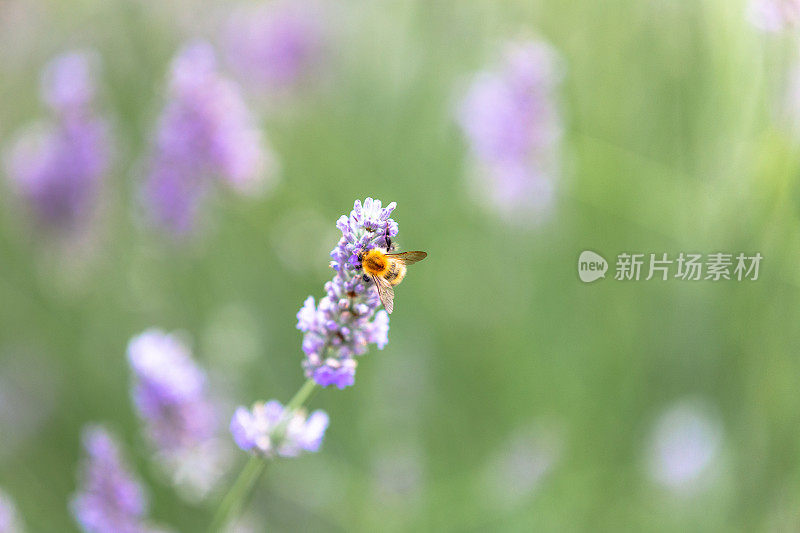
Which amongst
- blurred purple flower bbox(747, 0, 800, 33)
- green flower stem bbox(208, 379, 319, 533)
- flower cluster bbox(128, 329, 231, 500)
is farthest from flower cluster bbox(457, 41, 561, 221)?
green flower stem bbox(208, 379, 319, 533)

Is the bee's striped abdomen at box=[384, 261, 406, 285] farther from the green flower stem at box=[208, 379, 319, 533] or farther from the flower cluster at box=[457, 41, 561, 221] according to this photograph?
the flower cluster at box=[457, 41, 561, 221]

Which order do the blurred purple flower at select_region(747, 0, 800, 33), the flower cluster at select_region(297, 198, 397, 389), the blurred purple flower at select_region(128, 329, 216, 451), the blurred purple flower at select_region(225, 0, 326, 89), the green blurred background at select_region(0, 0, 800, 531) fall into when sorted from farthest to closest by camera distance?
the blurred purple flower at select_region(225, 0, 326, 89) → the green blurred background at select_region(0, 0, 800, 531) → the blurred purple flower at select_region(747, 0, 800, 33) → the blurred purple flower at select_region(128, 329, 216, 451) → the flower cluster at select_region(297, 198, 397, 389)

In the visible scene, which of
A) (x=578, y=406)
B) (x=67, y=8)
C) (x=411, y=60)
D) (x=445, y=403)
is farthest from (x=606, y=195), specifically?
(x=67, y=8)

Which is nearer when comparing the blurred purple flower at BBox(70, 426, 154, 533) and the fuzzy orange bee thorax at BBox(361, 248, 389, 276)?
the fuzzy orange bee thorax at BBox(361, 248, 389, 276)

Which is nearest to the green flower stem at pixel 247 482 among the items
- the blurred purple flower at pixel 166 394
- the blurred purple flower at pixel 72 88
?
the blurred purple flower at pixel 166 394

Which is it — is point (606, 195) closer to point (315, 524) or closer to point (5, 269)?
point (315, 524)

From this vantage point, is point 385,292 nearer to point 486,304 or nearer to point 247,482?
point 247,482
